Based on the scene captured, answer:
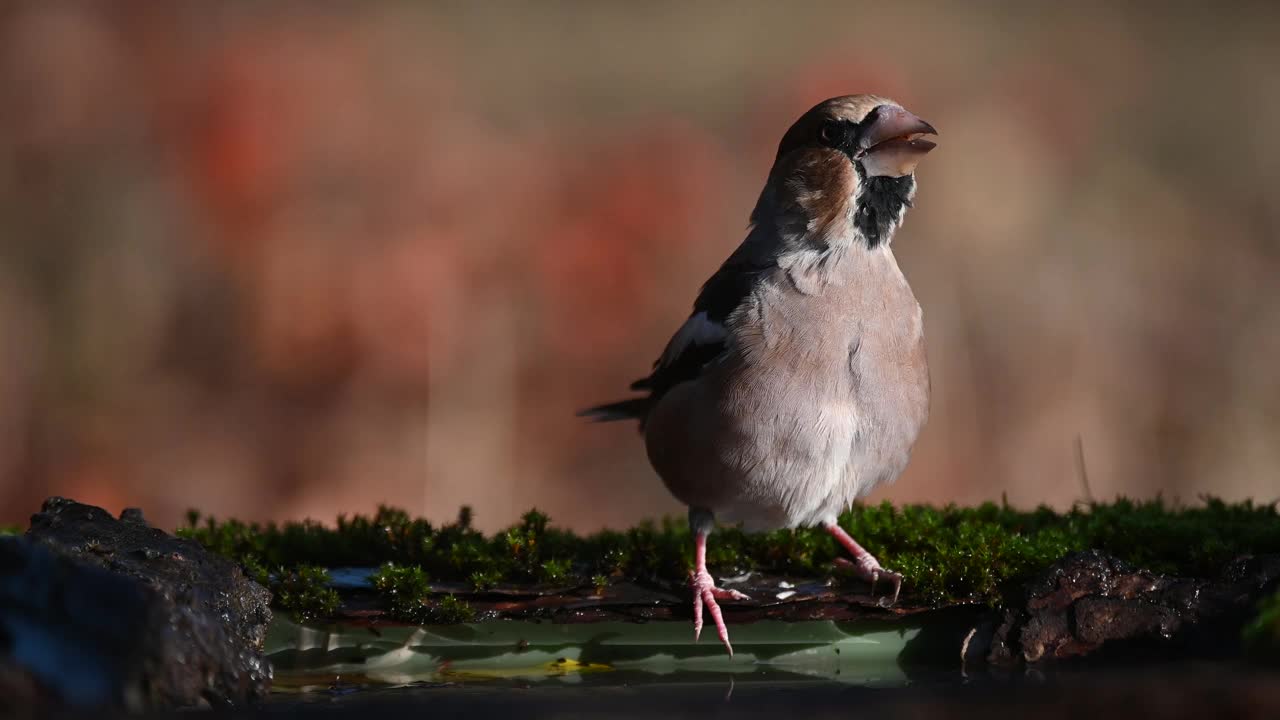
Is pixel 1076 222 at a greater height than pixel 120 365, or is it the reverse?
pixel 1076 222

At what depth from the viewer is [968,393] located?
902cm

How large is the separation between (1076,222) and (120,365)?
22.6 feet

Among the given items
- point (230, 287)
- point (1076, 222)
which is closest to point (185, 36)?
point (230, 287)

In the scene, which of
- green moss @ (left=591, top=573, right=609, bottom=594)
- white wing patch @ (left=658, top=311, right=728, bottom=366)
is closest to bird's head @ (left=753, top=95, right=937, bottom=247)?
white wing patch @ (left=658, top=311, right=728, bottom=366)

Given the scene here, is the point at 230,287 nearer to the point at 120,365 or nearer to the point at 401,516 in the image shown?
the point at 120,365

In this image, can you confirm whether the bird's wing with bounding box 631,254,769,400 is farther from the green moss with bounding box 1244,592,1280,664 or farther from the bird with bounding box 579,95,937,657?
the green moss with bounding box 1244,592,1280,664

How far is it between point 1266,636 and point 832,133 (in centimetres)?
232

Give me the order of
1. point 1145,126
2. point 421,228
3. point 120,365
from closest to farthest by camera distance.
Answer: point 120,365
point 421,228
point 1145,126

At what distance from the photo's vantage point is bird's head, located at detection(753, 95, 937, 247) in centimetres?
446

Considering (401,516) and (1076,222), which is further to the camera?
(1076,222)

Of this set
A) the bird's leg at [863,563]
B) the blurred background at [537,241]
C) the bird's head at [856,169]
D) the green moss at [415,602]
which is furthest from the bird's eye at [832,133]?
the blurred background at [537,241]

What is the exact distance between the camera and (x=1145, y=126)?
983 centimetres

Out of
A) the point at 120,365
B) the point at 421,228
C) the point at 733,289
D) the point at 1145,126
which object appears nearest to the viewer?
the point at 733,289

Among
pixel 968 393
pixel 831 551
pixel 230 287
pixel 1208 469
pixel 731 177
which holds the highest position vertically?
pixel 731 177
